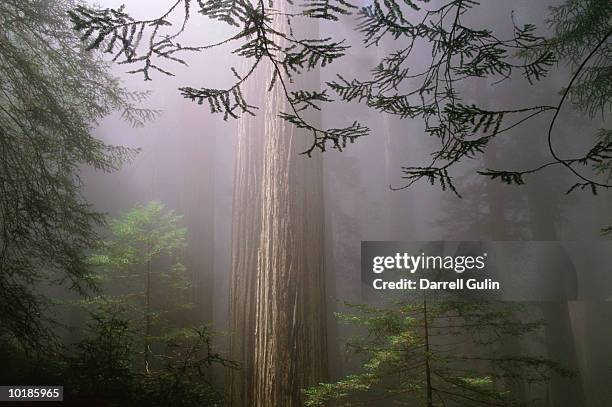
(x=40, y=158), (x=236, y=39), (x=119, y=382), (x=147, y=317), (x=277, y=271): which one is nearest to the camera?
(x=236, y=39)

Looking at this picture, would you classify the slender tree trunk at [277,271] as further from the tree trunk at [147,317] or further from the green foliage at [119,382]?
the tree trunk at [147,317]

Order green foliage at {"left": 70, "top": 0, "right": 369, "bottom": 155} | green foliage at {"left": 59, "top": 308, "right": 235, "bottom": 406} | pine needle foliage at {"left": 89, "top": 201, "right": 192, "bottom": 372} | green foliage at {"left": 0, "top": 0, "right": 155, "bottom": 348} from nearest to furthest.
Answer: green foliage at {"left": 70, "top": 0, "right": 369, "bottom": 155}, green foliage at {"left": 59, "top": 308, "right": 235, "bottom": 406}, green foliage at {"left": 0, "top": 0, "right": 155, "bottom": 348}, pine needle foliage at {"left": 89, "top": 201, "right": 192, "bottom": 372}

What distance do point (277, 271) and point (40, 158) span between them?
210cm

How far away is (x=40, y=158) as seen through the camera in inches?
125

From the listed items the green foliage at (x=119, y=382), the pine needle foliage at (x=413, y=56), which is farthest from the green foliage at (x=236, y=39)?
the green foliage at (x=119, y=382)

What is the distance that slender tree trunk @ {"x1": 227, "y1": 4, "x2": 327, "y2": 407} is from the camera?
8.27 ft

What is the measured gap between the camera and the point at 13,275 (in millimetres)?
2939

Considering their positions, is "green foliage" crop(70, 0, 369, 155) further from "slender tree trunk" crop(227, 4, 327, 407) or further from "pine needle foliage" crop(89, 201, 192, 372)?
"pine needle foliage" crop(89, 201, 192, 372)

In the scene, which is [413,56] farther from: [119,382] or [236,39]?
[119,382]

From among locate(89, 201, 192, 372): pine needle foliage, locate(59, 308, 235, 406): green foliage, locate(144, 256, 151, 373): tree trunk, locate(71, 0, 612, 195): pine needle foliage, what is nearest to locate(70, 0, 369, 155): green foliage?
locate(71, 0, 612, 195): pine needle foliage

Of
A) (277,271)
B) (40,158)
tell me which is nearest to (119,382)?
(277,271)

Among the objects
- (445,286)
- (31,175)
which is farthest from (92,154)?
(445,286)

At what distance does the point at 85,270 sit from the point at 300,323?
1.88 metres

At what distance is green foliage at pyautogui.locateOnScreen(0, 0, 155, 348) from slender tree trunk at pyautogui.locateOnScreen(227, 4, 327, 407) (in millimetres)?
1366
